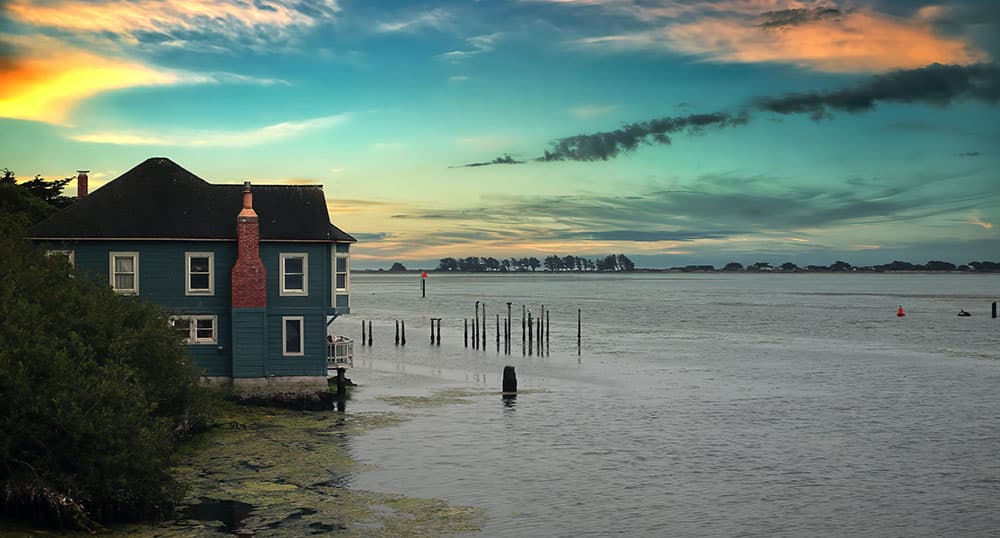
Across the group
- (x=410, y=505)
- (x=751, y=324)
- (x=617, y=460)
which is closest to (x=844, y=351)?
(x=751, y=324)

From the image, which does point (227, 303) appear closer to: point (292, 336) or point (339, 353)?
point (292, 336)

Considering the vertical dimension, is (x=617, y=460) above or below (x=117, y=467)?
below

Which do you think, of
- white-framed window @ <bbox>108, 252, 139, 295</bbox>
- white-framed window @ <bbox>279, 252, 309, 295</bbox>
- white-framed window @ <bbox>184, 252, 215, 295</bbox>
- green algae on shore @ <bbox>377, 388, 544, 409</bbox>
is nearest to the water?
green algae on shore @ <bbox>377, 388, 544, 409</bbox>

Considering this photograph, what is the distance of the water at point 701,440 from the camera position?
29.1 m

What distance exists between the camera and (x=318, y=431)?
40156 millimetres

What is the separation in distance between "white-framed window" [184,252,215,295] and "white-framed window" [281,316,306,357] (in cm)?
361

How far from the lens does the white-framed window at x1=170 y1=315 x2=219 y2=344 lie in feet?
142

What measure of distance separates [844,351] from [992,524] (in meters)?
60.4

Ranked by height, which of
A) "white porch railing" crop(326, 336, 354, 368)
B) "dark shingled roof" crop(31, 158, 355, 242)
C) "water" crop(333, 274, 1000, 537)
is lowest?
"water" crop(333, 274, 1000, 537)

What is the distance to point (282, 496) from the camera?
28672 mm

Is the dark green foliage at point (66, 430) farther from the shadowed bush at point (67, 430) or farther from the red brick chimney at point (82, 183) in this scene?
the red brick chimney at point (82, 183)

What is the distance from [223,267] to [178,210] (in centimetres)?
361

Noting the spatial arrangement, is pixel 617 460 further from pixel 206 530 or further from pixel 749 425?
pixel 206 530

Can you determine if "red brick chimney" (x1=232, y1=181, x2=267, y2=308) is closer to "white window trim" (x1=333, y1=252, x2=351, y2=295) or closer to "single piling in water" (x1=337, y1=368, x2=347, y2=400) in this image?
"white window trim" (x1=333, y1=252, x2=351, y2=295)
